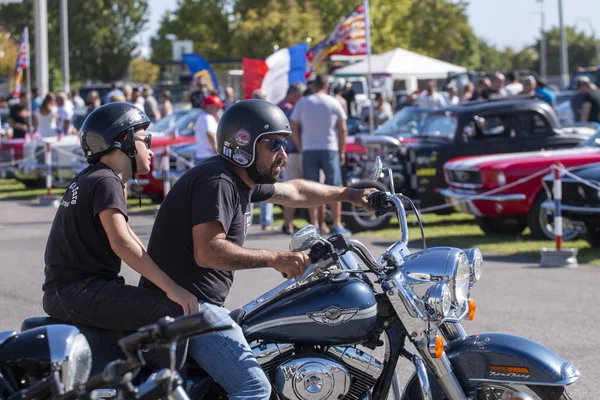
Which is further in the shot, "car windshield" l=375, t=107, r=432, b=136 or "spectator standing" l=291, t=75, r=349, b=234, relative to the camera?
"car windshield" l=375, t=107, r=432, b=136

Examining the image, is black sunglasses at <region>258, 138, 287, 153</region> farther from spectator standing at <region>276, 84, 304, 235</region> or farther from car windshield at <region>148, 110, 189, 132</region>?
car windshield at <region>148, 110, 189, 132</region>

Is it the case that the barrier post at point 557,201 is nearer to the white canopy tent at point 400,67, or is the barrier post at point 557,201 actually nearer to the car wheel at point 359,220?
the car wheel at point 359,220

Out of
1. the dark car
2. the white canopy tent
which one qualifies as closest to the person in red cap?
the dark car

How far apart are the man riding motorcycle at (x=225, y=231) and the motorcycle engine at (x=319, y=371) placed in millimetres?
126

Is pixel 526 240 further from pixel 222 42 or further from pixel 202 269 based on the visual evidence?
pixel 222 42

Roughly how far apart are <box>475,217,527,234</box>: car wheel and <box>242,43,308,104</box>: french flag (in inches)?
209

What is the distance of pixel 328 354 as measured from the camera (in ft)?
14.6

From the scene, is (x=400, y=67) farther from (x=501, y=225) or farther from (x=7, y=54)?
(x=7, y=54)

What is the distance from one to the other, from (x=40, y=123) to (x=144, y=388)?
20565 mm

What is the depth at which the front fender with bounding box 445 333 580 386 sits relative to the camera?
4422 mm

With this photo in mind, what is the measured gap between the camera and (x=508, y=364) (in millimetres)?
4473

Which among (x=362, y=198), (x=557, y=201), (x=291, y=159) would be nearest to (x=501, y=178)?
(x=557, y=201)

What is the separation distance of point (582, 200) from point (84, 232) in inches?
334

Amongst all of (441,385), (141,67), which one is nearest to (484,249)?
(441,385)
